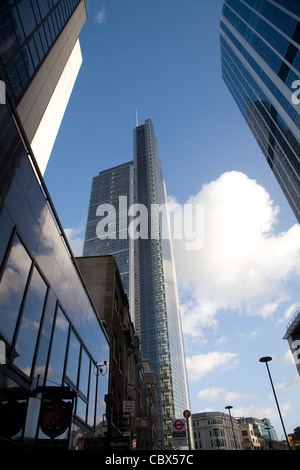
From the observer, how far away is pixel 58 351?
42.3 feet

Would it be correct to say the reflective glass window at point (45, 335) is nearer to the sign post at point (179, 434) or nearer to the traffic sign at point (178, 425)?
the sign post at point (179, 434)

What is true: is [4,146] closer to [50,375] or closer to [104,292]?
[50,375]

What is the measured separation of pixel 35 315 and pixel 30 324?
0.53 metres

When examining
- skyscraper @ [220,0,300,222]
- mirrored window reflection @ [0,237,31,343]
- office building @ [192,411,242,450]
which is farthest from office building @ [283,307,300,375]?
mirrored window reflection @ [0,237,31,343]

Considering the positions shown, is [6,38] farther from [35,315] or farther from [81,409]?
[81,409]

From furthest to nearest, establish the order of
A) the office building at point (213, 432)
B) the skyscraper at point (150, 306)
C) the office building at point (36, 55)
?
the skyscraper at point (150, 306) < the office building at point (213, 432) < the office building at point (36, 55)

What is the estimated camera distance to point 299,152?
84.7m

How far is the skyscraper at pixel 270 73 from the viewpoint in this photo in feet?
258

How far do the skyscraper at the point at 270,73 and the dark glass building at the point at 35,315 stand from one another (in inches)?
3141

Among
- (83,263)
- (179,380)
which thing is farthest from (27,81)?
(179,380)

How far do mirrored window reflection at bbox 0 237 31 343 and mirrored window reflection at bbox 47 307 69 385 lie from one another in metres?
3.71

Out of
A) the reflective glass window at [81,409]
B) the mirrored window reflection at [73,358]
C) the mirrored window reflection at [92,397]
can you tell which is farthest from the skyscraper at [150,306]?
the mirrored window reflection at [73,358]

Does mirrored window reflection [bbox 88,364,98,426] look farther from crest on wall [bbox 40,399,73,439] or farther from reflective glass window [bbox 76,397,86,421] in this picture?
crest on wall [bbox 40,399,73,439]
